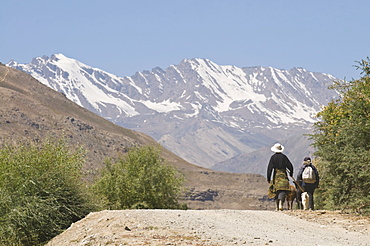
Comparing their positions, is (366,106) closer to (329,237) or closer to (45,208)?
(329,237)

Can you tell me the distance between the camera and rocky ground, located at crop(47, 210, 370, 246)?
1098 cm

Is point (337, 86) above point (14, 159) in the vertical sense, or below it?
above

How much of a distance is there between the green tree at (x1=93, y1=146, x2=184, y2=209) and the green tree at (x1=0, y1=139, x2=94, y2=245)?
12.8m

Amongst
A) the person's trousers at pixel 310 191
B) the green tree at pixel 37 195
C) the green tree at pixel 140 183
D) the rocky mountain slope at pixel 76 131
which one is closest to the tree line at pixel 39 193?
the green tree at pixel 37 195

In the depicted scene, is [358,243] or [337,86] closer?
[358,243]

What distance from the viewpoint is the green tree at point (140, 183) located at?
31406mm

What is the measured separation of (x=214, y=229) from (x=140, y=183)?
66.2 ft

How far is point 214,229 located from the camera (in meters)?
12.3

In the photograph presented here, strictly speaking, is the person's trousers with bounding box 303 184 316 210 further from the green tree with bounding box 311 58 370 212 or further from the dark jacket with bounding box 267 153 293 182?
the dark jacket with bounding box 267 153 293 182

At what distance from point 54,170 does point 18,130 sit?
14902 cm

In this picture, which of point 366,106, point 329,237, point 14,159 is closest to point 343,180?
point 366,106

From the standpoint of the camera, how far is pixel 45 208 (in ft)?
49.8

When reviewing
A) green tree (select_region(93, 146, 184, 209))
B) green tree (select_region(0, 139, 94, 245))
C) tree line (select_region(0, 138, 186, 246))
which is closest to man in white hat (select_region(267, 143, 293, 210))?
tree line (select_region(0, 138, 186, 246))

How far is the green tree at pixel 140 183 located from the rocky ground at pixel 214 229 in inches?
623
